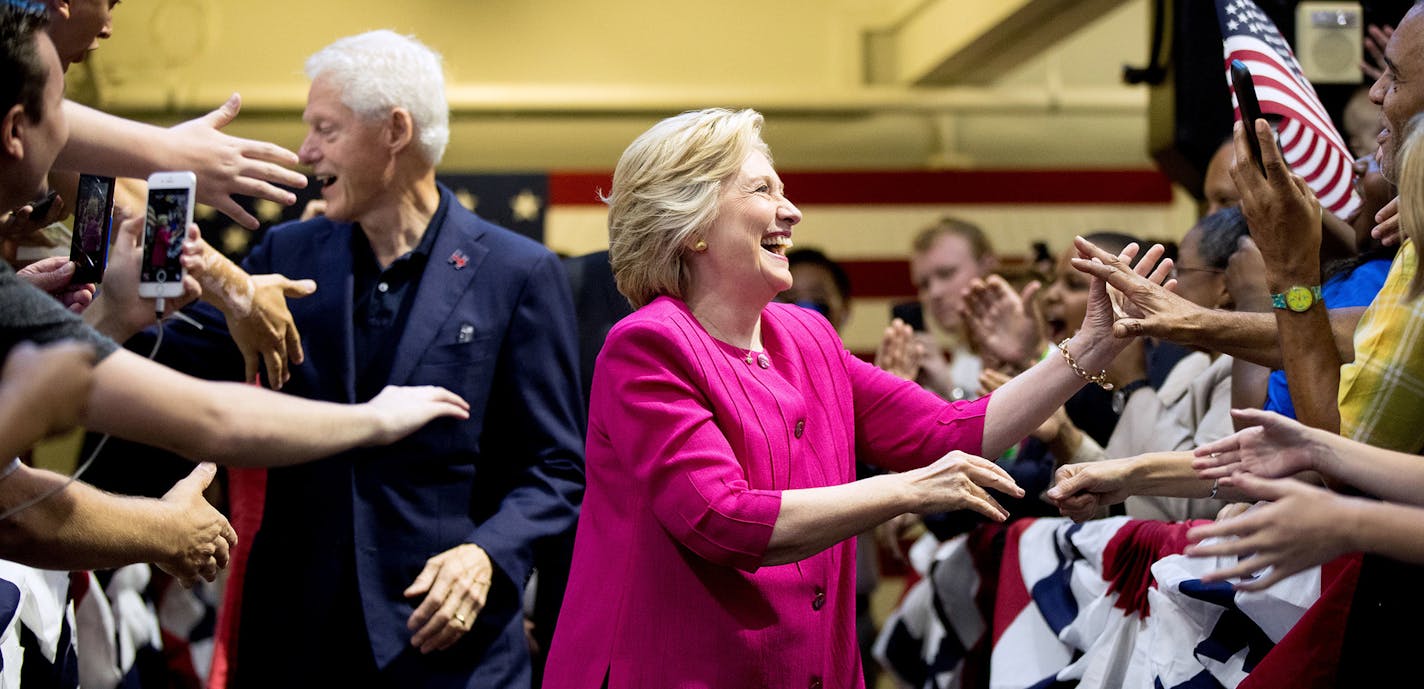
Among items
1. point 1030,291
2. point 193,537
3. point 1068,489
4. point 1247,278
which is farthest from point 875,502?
point 1030,291

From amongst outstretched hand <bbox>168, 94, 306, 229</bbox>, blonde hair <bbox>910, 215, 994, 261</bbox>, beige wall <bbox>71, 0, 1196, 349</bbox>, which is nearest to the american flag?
outstretched hand <bbox>168, 94, 306, 229</bbox>

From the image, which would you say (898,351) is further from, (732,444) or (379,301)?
(732,444)

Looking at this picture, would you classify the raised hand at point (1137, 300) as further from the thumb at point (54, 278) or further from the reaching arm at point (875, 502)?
the thumb at point (54, 278)

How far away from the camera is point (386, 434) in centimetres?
205

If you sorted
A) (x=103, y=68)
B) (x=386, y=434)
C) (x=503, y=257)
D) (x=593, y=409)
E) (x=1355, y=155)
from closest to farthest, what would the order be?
(x=386, y=434) → (x=593, y=409) → (x=503, y=257) → (x=1355, y=155) → (x=103, y=68)

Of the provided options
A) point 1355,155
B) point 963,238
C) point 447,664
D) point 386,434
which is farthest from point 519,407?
point 963,238

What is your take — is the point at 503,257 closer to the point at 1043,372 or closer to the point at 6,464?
the point at 1043,372

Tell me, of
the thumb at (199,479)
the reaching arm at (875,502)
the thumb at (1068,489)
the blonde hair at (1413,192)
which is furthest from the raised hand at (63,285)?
the blonde hair at (1413,192)

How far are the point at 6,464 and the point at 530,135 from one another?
631 cm

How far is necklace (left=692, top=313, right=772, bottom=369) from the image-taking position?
91.7 inches

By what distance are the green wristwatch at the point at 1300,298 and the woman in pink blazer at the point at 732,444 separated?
0.86ft

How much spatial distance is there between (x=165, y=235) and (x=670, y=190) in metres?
0.74

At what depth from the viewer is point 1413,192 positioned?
1.96 meters

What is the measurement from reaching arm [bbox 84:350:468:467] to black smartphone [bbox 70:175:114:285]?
571 millimetres
